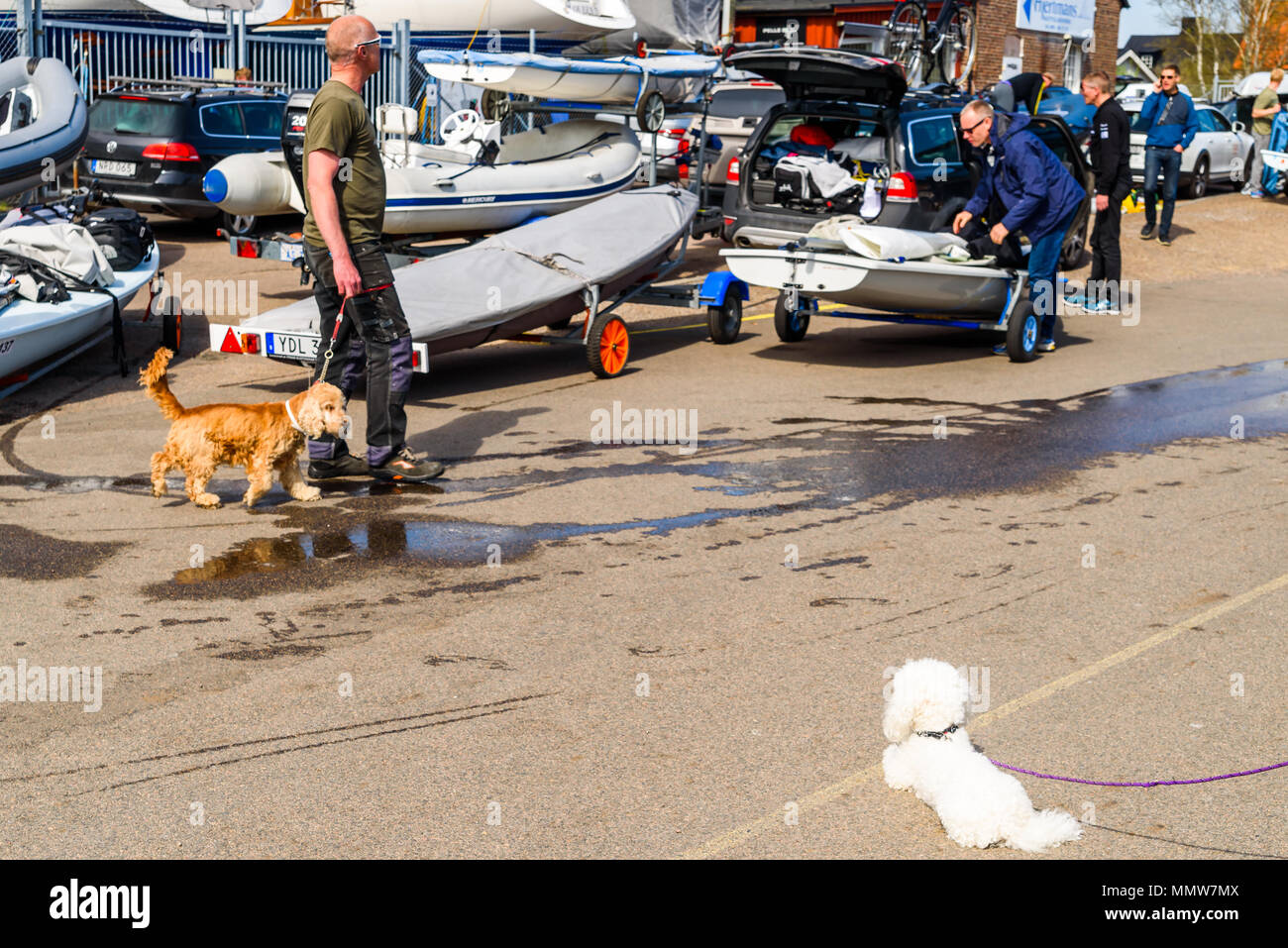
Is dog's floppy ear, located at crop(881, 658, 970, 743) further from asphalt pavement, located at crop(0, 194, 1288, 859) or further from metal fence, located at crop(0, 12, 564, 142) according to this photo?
metal fence, located at crop(0, 12, 564, 142)

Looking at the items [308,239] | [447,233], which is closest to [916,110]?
[447,233]

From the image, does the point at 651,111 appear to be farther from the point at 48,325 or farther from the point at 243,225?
the point at 48,325

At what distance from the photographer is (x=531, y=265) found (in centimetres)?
1075

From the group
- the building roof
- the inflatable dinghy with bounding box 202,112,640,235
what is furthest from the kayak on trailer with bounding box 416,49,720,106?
the building roof

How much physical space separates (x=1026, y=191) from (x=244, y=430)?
679cm

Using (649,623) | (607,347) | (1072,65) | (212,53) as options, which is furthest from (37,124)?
(1072,65)

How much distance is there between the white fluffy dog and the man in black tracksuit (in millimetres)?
11294

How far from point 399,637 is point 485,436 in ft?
12.0

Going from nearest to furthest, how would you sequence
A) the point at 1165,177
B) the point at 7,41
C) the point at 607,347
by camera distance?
the point at 607,347 < the point at 1165,177 < the point at 7,41

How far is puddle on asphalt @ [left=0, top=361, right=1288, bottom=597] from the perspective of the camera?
253 inches

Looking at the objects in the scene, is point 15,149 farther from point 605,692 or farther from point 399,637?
point 605,692

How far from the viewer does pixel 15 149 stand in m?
11.8

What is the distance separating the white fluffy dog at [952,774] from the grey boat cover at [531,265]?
5995 mm

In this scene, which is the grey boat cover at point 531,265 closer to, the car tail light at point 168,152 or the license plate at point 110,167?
the car tail light at point 168,152
